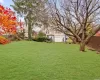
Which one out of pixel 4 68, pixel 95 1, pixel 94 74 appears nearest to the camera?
pixel 94 74

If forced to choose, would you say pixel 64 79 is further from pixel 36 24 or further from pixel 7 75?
pixel 36 24

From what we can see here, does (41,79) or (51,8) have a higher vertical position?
(51,8)

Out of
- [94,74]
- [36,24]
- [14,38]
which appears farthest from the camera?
[36,24]

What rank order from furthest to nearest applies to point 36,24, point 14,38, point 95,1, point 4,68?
point 36,24 → point 14,38 → point 95,1 → point 4,68

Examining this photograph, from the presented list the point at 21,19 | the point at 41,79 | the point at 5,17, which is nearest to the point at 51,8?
the point at 5,17

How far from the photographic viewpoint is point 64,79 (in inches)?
217

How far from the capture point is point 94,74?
243 inches

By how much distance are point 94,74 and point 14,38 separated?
27045 millimetres

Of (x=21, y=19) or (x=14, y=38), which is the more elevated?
(x=21, y=19)

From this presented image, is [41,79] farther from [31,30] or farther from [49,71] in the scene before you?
[31,30]

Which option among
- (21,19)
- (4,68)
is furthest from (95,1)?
(21,19)

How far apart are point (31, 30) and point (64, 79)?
31120mm

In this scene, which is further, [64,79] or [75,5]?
Answer: [75,5]

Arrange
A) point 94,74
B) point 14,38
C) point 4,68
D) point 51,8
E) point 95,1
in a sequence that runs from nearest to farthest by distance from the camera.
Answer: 1. point 94,74
2. point 4,68
3. point 95,1
4. point 51,8
5. point 14,38
